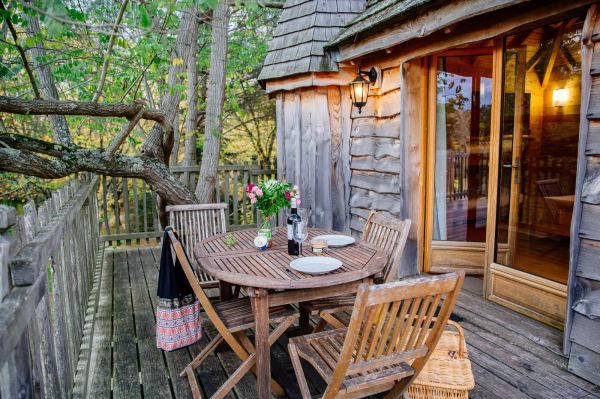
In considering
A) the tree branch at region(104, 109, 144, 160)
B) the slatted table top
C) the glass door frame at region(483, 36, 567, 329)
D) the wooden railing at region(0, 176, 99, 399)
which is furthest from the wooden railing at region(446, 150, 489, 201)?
the wooden railing at region(0, 176, 99, 399)

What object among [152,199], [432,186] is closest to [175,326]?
[432,186]

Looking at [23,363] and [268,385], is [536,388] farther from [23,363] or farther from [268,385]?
[23,363]

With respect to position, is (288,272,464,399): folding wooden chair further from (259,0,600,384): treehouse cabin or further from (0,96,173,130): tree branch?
(0,96,173,130): tree branch

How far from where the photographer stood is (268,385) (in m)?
2.36

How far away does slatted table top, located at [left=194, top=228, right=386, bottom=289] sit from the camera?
7.39ft

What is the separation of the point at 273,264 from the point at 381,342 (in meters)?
0.90

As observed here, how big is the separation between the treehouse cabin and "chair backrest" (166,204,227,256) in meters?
1.82

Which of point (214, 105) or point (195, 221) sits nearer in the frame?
point (195, 221)

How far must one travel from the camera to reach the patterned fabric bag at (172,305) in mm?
2742

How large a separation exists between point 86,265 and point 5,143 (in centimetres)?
127

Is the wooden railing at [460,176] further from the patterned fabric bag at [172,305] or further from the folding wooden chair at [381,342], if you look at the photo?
the patterned fabric bag at [172,305]

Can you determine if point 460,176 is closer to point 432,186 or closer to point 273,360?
point 432,186

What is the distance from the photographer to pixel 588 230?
263 cm

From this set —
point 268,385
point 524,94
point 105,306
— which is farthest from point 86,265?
point 524,94
